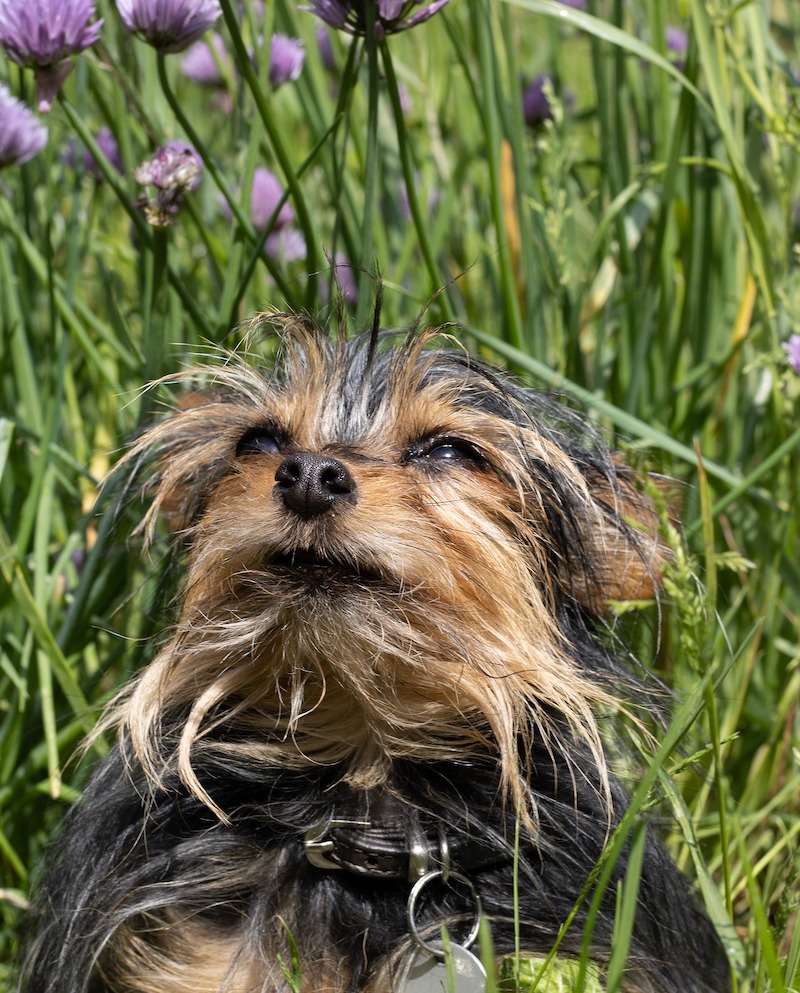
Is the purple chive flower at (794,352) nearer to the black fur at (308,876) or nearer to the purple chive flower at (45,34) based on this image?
the black fur at (308,876)

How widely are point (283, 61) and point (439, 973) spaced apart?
5.91 feet

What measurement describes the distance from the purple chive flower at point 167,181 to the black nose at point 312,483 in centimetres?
60

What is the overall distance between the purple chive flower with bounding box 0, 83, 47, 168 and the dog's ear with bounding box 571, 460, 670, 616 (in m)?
1.20

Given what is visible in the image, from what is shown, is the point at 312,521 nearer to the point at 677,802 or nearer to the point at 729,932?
the point at 677,802

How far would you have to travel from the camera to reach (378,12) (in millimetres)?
1865

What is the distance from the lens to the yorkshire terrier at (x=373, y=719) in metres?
1.71

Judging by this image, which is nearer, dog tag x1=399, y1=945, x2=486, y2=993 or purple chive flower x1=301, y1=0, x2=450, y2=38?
dog tag x1=399, y1=945, x2=486, y2=993

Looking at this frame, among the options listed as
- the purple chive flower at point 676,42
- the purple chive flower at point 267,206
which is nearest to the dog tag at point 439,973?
the purple chive flower at point 267,206

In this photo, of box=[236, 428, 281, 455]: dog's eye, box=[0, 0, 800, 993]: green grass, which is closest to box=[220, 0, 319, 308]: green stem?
box=[0, 0, 800, 993]: green grass

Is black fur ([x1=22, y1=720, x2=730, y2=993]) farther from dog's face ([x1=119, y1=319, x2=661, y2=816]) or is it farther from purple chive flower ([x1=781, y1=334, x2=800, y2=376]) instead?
purple chive flower ([x1=781, y1=334, x2=800, y2=376])

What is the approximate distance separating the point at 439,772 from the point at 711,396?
1284 millimetres

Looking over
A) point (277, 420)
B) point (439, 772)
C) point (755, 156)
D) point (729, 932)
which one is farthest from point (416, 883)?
point (755, 156)

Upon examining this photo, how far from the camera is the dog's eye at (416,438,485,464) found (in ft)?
6.36

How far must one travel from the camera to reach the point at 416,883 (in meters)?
1.71
